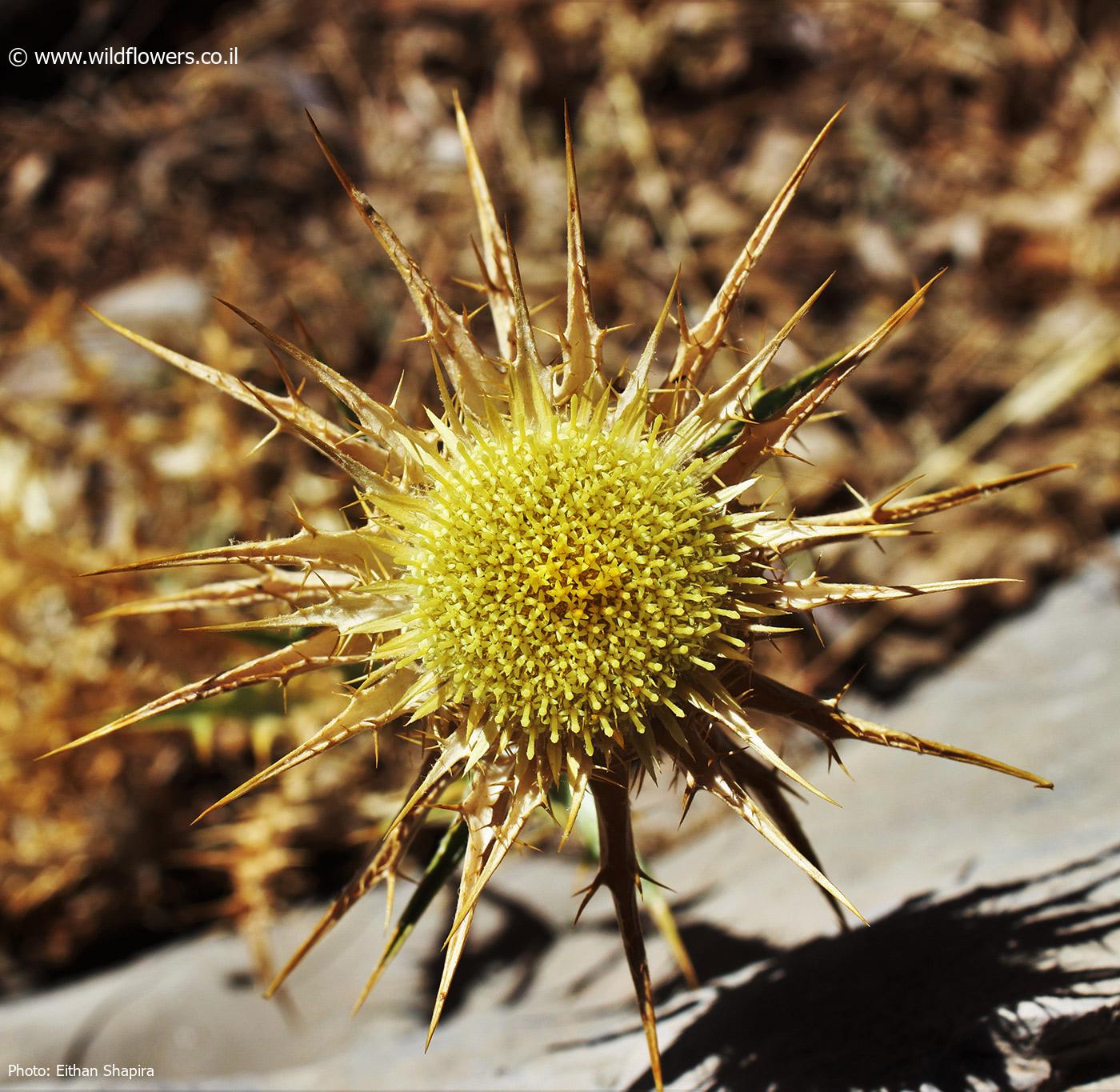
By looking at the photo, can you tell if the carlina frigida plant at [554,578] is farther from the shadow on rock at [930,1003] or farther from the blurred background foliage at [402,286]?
the blurred background foliage at [402,286]

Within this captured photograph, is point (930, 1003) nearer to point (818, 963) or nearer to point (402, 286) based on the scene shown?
point (818, 963)

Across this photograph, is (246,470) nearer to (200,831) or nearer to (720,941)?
(200,831)

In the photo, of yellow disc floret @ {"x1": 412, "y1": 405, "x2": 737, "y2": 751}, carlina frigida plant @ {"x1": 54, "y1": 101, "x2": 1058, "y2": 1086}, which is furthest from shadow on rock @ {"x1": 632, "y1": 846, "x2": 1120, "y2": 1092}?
yellow disc floret @ {"x1": 412, "y1": 405, "x2": 737, "y2": 751}

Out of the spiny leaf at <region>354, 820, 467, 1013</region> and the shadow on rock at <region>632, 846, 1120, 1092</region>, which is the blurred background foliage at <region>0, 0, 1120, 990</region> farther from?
the shadow on rock at <region>632, 846, 1120, 1092</region>

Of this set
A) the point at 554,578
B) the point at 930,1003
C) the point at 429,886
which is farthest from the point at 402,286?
the point at 930,1003

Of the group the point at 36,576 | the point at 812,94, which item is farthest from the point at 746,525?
the point at 812,94

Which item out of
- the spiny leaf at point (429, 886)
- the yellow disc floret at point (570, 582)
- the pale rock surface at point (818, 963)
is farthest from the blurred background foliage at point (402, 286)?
the yellow disc floret at point (570, 582)
